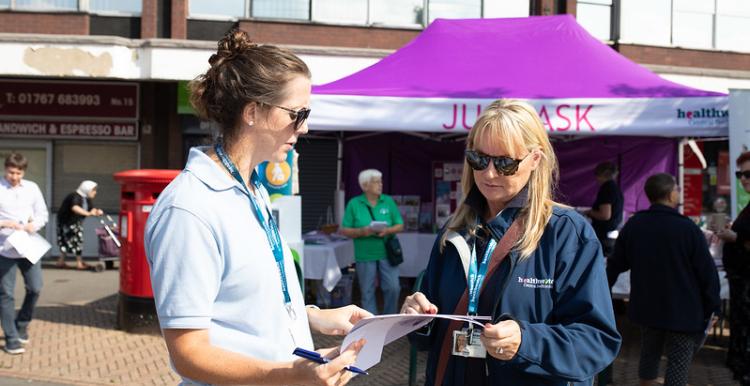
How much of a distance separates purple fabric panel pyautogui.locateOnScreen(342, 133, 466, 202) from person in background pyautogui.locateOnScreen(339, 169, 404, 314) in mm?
2469

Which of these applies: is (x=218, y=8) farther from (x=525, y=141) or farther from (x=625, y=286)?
(x=525, y=141)

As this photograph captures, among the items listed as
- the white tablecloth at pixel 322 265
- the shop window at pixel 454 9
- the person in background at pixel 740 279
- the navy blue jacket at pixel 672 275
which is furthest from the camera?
the shop window at pixel 454 9

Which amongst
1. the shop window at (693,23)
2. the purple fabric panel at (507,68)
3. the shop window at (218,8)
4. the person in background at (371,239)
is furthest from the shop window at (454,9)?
the person in background at (371,239)

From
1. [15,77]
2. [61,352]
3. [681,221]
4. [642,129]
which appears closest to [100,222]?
[15,77]

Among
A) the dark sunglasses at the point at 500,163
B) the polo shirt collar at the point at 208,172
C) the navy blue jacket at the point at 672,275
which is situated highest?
the dark sunglasses at the point at 500,163

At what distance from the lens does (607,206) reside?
8695mm

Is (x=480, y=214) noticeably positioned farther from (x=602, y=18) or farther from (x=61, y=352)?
(x=602, y=18)

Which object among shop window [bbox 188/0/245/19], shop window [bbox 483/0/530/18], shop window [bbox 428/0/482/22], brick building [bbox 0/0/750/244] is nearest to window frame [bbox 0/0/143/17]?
brick building [bbox 0/0/750/244]

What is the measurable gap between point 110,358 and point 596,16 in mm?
13107

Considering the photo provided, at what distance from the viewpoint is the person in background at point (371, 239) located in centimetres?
811

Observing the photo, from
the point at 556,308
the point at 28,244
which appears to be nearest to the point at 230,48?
the point at 556,308

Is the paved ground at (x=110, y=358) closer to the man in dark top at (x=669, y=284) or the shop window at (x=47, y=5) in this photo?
the man in dark top at (x=669, y=284)

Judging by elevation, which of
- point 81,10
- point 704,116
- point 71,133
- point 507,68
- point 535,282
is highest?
point 81,10

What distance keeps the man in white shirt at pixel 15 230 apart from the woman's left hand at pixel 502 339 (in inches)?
232
